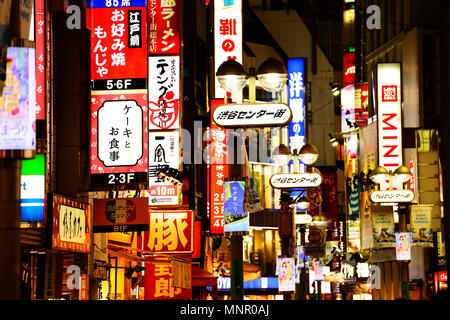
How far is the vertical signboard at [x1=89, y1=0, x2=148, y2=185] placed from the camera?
2027cm

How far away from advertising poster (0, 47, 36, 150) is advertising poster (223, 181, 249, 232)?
8415 millimetres

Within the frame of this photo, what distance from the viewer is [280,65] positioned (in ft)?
51.8

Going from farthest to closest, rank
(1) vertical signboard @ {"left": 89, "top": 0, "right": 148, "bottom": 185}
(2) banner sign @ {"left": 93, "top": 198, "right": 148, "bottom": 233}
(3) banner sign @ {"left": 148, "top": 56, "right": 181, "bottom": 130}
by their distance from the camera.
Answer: (3) banner sign @ {"left": 148, "top": 56, "right": 181, "bottom": 130} < (2) banner sign @ {"left": 93, "top": 198, "right": 148, "bottom": 233} < (1) vertical signboard @ {"left": 89, "top": 0, "right": 148, "bottom": 185}

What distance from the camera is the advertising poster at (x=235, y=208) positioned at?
18.3 metres

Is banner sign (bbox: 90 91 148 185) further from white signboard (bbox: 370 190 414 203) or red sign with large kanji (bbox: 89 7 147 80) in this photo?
white signboard (bbox: 370 190 414 203)

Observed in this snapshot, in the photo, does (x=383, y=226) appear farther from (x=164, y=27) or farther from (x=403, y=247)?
(x=164, y=27)

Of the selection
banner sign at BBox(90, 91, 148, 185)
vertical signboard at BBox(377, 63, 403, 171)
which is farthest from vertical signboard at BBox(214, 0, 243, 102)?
vertical signboard at BBox(377, 63, 403, 171)

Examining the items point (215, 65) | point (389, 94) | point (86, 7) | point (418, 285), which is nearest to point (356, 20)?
point (389, 94)

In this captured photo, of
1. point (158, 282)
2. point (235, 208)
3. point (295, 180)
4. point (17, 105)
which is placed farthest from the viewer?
point (158, 282)

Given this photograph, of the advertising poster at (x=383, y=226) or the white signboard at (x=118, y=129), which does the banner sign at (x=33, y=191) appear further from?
the advertising poster at (x=383, y=226)

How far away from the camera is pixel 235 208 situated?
758 inches

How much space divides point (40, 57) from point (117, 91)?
2740 mm

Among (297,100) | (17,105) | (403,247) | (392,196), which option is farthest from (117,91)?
(297,100)
